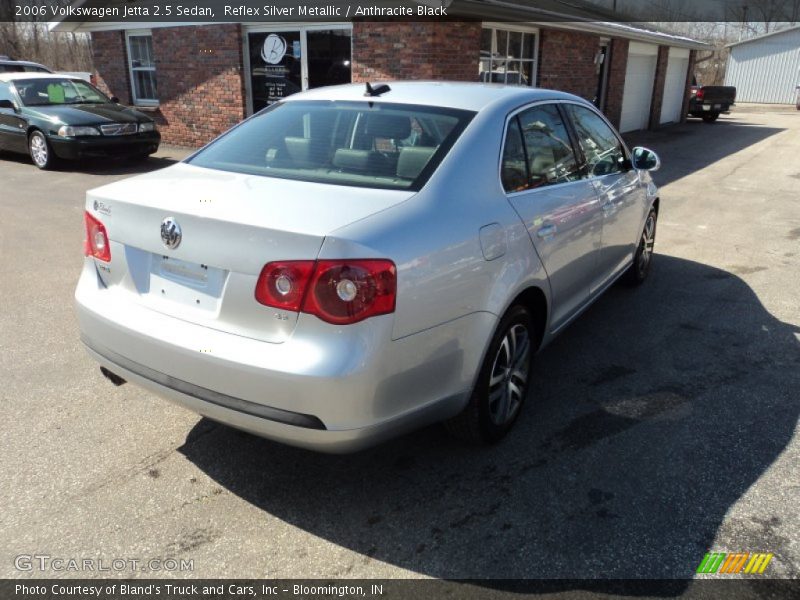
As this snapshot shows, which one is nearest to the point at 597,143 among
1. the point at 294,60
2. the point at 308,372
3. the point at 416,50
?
the point at 308,372

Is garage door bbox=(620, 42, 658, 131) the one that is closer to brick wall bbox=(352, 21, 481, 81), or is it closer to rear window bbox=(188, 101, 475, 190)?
brick wall bbox=(352, 21, 481, 81)

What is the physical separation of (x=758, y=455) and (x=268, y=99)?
11.9 metres

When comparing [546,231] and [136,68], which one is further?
[136,68]

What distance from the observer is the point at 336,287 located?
236cm

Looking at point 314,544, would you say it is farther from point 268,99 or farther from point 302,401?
point 268,99

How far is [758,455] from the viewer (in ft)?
10.8

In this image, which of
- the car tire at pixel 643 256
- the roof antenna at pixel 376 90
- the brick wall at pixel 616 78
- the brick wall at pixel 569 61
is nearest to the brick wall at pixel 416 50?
the brick wall at pixel 569 61

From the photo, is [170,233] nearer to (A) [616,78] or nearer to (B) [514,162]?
(B) [514,162]

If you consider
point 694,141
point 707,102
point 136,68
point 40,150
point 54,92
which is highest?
point 136,68

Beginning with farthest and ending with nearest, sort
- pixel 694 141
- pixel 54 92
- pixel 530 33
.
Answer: pixel 694 141 → pixel 530 33 → pixel 54 92

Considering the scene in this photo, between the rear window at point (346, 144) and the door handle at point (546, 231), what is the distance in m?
0.66

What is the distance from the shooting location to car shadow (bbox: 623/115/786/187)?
1334 centimetres

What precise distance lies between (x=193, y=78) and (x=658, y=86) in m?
13.9

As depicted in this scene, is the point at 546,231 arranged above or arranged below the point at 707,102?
above
